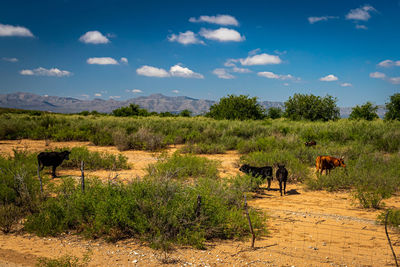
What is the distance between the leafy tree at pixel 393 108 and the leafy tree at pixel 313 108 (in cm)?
508

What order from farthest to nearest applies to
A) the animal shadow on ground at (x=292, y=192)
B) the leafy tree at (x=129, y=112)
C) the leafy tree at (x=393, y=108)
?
the leafy tree at (x=129, y=112) → the leafy tree at (x=393, y=108) → the animal shadow on ground at (x=292, y=192)

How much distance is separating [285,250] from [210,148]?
9.99 meters

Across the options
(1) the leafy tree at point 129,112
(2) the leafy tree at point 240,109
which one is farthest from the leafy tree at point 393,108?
(1) the leafy tree at point 129,112

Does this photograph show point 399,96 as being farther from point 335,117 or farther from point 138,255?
point 138,255

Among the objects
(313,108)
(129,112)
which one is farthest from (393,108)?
(129,112)

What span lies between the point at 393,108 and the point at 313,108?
759 centimetres

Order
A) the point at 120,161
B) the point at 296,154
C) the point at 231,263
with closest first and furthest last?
the point at 231,263 < the point at 120,161 < the point at 296,154

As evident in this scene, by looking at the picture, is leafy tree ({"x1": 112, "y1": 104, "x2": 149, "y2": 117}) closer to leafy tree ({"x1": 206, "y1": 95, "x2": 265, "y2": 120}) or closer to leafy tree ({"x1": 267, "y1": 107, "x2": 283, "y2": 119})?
leafy tree ({"x1": 206, "y1": 95, "x2": 265, "y2": 120})

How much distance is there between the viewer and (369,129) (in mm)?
15992

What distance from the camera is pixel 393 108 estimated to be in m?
27.7

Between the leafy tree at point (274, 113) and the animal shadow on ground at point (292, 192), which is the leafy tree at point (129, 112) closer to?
the leafy tree at point (274, 113)

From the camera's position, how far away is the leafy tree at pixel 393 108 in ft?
89.9

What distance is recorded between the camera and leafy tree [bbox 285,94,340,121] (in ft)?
103

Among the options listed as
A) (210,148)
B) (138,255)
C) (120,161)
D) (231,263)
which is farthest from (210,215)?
(210,148)
